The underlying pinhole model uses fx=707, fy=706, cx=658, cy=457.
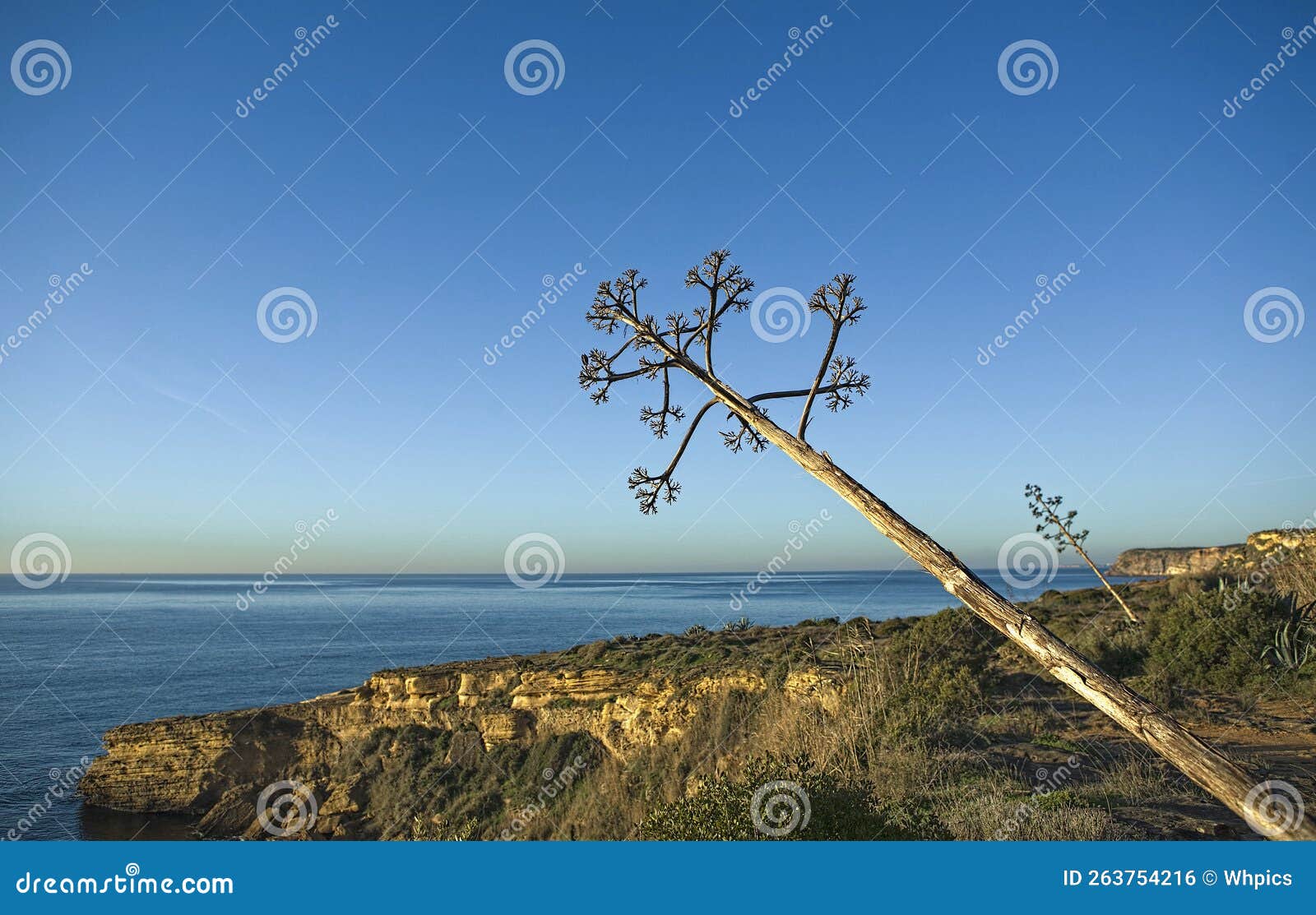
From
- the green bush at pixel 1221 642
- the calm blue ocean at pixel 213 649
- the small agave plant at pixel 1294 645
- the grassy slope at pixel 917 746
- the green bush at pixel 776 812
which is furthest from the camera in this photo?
the calm blue ocean at pixel 213 649

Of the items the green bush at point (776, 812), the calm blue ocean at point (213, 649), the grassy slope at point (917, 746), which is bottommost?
the green bush at point (776, 812)

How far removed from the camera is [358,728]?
2019 cm

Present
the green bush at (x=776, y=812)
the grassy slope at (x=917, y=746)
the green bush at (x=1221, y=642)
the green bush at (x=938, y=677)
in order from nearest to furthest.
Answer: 1. the green bush at (x=776, y=812)
2. the grassy slope at (x=917, y=746)
3. the green bush at (x=938, y=677)
4. the green bush at (x=1221, y=642)

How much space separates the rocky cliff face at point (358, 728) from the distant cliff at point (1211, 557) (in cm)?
1307

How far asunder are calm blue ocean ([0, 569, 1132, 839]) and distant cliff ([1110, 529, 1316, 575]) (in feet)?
37.4

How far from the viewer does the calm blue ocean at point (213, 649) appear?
2686 centimetres

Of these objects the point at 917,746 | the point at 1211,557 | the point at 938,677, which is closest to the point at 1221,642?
the point at 938,677

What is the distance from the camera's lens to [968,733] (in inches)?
352

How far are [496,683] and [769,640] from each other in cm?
727

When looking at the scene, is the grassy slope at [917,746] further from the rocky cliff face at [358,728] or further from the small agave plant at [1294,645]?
the rocky cliff face at [358,728]

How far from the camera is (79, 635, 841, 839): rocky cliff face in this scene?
16.3 m

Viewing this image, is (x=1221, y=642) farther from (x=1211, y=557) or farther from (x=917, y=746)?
(x=1211, y=557)

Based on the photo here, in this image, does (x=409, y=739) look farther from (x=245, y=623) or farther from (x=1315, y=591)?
(x=245, y=623)

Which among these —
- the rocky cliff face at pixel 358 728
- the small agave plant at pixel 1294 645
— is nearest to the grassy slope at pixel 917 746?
the small agave plant at pixel 1294 645
